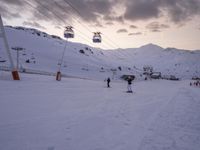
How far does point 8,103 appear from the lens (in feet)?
43.3

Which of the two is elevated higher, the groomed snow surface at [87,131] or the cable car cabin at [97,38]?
the cable car cabin at [97,38]

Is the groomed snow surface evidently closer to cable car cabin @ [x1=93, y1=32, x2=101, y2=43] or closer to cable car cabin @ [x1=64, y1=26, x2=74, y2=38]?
cable car cabin @ [x1=64, y1=26, x2=74, y2=38]

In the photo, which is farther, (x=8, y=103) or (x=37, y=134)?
(x=8, y=103)

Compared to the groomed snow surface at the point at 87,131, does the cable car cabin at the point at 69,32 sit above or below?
above

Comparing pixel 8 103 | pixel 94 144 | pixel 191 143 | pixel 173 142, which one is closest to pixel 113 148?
pixel 94 144

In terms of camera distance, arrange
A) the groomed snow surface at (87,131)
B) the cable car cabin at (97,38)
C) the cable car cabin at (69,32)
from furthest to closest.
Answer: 1. the cable car cabin at (97,38)
2. the cable car cabin at (69,32)
3. the groomed snow surface at (87,131)

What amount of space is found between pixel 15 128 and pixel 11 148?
6.77 feet

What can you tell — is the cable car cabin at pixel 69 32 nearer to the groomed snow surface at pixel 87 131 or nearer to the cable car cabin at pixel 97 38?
the cable car cabin at pixel 97 38

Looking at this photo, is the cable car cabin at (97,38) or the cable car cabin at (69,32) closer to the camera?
the cable car cabin at (69,32)

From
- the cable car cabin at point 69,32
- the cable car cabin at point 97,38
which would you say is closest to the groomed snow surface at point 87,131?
the cable car cabin at point 69,32

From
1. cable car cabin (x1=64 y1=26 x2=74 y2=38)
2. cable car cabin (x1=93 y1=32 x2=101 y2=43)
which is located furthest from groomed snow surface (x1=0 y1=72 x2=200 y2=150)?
cable car cabin (x1=93 y1=32 x2=101 y2=43)

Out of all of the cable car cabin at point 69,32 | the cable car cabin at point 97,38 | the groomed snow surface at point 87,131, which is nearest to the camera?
the groomed snow surface at point 87,131

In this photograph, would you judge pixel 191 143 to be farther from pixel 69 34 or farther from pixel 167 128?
pixel 69 34

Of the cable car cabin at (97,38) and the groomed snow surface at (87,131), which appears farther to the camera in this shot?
the cable car cabin at (97,38)
